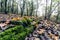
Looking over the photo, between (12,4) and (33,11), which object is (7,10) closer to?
(12,4)

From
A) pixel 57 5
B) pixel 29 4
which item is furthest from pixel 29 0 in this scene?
pixel 57 5

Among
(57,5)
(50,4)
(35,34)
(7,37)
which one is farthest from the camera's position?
(50,4)

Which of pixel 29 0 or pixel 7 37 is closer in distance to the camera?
pixel 7 37

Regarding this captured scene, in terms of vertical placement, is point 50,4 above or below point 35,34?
above

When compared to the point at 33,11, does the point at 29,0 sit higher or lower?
higher

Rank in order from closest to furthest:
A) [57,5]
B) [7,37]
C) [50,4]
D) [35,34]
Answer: [7,37]
[35,34]
[57,5]
[50,4]

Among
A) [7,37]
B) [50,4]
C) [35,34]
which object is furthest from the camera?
[50,4]

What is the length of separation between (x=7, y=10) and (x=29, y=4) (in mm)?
5166

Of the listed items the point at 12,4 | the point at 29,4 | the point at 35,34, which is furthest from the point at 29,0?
the point at 35,34

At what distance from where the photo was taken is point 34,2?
4106 centimetres

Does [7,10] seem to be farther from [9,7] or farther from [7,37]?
→ [7,37]

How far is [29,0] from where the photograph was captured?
1567 inches

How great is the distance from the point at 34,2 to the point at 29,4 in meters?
1.59

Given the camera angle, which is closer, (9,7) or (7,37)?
(7,37)
